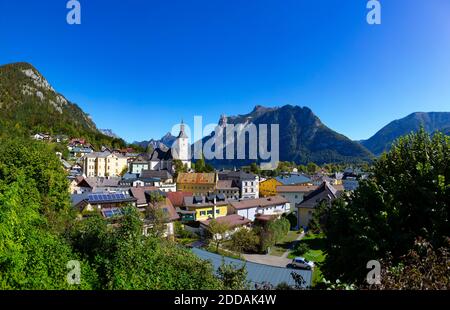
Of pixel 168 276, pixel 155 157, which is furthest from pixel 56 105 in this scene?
pixel 168 276

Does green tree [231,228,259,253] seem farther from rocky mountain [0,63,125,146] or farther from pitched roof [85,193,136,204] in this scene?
rocky mountain [0,63,125,146]

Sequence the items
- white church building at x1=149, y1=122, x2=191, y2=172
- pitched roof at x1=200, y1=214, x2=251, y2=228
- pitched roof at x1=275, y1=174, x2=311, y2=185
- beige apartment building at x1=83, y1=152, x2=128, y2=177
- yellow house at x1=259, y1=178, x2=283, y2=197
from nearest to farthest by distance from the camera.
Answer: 1. pitched roof at x1=200, y1=214, x2=251, y2=228
2. yellow house at x1=259, y1=178, x2=283, y2=197
3. pitched roof at x1=275, y1=174, x2=311, y2=185
4. beige apartment building at x1=83, y1=152, x2=128, y2=177
5. white church building at x1=149, y1=122, x2=191, y2=172

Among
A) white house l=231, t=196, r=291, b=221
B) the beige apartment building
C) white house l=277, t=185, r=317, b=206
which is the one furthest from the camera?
the beige apartment building

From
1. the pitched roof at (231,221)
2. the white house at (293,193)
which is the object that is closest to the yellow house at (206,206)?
the pitched roof at (231,221)

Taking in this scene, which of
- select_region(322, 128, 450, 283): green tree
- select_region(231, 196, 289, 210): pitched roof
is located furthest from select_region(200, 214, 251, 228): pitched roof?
select_region(322, 128, 450, 283): green tree

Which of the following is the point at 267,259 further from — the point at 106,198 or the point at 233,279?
the point at 233,279

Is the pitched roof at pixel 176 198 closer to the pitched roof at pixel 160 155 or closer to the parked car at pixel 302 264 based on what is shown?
the parked car at pixel 302 264

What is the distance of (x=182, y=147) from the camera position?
12031 centimetres

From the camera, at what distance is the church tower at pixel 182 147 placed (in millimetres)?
113019

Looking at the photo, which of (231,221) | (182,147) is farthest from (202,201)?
(182,147)

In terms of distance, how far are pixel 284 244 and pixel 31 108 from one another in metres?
153

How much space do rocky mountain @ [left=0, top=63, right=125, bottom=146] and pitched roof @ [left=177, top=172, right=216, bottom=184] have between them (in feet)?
226

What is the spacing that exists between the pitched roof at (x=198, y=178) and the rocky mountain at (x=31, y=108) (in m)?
68.8

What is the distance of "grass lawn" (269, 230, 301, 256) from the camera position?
3478 centimetres
